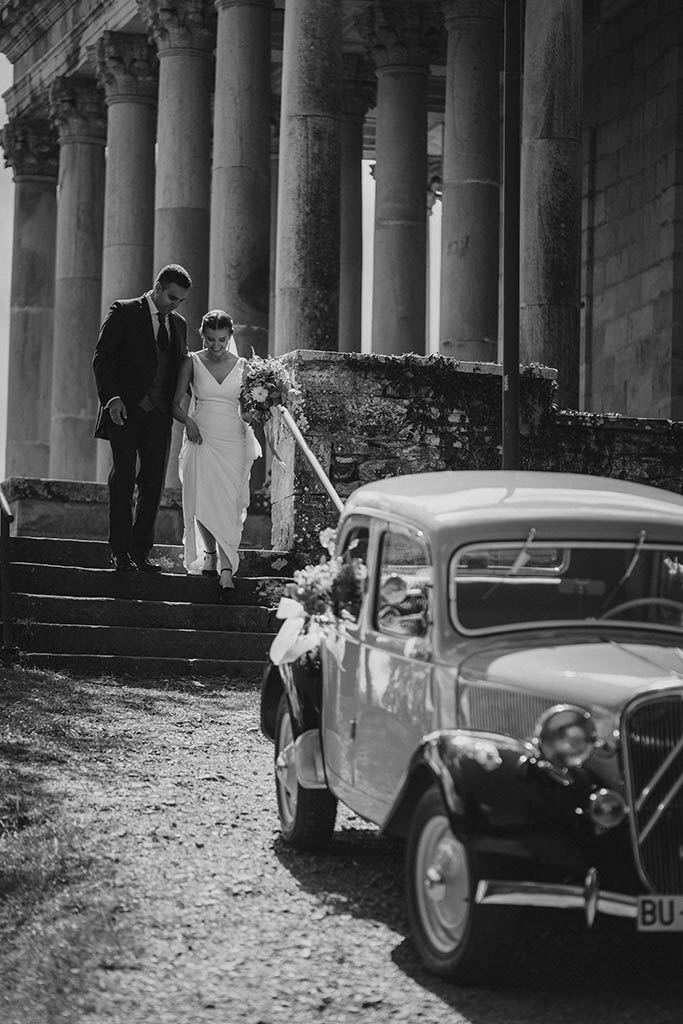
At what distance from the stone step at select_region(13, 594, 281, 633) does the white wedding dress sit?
0.50 m

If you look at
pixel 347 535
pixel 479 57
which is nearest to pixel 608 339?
pixel 479 57

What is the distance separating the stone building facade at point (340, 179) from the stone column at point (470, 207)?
0.03 metres

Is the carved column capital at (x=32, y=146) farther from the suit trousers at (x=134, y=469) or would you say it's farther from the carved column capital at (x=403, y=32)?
the suit trousers at (x=134, y=469)

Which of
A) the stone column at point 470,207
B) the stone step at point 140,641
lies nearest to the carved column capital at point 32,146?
the stone column at point 470,207

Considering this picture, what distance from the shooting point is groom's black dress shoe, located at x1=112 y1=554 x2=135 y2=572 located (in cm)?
1381

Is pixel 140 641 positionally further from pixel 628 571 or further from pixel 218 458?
pixel 628 571

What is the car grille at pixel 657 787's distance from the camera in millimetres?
5914

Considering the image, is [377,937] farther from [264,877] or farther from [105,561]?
[105,561]

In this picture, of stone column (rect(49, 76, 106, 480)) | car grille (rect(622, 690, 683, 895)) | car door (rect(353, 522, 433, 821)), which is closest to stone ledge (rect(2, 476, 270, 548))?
car door (rect(353, 522, 433, 821))

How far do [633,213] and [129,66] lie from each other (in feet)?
25.0

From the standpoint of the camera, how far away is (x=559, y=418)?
651 inches

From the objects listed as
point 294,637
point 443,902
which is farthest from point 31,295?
point 443,902

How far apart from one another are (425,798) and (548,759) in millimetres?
565

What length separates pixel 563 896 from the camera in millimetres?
5785
